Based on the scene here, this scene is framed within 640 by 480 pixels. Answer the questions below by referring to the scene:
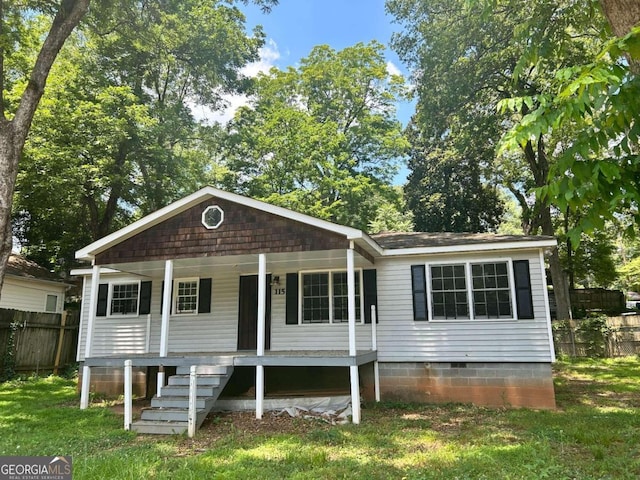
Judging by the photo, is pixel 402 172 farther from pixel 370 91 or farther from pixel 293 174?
pixel 293 174

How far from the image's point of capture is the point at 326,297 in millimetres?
10133

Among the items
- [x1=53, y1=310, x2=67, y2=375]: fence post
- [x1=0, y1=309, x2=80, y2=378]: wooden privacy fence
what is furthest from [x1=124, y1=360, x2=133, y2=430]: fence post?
[x1=53, y1=310, x2=67, y2=375]: fence post

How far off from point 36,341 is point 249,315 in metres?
7.57

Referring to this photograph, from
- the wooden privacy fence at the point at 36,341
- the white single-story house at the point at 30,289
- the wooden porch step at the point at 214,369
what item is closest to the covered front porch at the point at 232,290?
the wooden porch step at the point at 214,369

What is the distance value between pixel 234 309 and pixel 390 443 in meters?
5.60

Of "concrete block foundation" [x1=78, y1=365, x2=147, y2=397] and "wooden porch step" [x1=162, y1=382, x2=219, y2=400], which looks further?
"concrete block foundation" [x1=78, y1=365, x2=147, y2=397]

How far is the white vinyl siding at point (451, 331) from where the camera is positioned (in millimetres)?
8734

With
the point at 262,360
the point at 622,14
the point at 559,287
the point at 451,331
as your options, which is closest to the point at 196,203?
the point at 262,360

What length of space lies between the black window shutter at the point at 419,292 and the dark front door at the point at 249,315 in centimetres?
340

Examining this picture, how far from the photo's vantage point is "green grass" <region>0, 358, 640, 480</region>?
488cm

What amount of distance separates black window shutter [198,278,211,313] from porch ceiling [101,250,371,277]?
0.20 m

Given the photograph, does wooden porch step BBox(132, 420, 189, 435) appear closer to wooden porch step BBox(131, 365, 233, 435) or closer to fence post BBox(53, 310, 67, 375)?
wooden porch step BBox(131, 365, 233, 435)

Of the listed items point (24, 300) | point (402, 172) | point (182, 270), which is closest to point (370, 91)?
point (402, 172)

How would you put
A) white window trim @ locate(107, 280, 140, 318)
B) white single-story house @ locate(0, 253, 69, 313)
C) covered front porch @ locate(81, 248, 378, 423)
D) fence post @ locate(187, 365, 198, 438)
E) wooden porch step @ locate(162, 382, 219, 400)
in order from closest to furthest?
1. fence post @ locate(187, 365, 198, 438)
2. wooden porch step @ locate(162, 382, 219, 400)
3. covered front porch @ locate(81, 248, 378, 423)
4. white window trim @ locate(107, 280, 140, 318)
5. white single-story house @ locate(0, 253, 69, 313)
